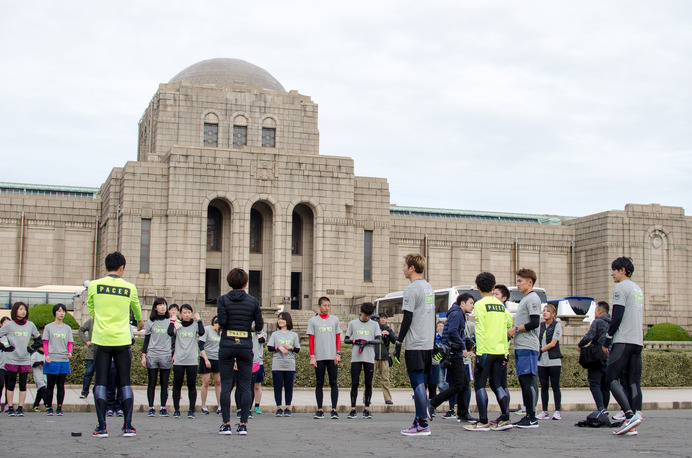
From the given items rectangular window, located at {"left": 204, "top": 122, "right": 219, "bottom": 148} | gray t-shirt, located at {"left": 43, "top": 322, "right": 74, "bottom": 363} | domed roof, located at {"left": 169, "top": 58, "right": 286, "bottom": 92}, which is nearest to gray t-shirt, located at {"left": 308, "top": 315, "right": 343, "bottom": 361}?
gray t-shirt, located at {"left": 43, "top": 322, "right": 74, "bottom": 363}

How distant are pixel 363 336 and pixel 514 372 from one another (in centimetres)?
792

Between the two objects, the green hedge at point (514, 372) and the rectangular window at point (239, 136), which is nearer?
the green hedge at point (514, 372)

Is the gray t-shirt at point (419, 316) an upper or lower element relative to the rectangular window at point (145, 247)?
lower

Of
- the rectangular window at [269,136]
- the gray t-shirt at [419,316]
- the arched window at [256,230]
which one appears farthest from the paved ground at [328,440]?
the rectangular window at [269,136]

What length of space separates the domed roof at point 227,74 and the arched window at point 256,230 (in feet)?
25.7

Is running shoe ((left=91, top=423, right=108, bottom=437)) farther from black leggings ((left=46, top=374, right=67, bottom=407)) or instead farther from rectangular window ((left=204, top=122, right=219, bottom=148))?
rectangular window ((left=204, top=122, right=219, bottom=148))

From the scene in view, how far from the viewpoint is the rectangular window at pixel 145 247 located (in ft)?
128

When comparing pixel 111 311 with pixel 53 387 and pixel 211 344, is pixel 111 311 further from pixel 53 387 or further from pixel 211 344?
pixel 211 344

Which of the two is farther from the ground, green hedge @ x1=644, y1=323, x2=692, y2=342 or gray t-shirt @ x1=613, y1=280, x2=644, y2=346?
gray t-shirt @ x1=613, y1=280, x2=644, y2=346

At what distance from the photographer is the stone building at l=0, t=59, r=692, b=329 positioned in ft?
129

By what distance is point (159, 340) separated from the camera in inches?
547

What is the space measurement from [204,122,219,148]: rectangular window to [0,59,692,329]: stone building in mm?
58

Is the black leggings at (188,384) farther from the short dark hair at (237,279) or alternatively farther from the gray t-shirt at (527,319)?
the gray t-shirt at (527,319)

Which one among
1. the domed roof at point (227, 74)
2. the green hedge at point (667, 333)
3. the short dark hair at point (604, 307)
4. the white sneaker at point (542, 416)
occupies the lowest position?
the white sneaker at point (542, 416)
